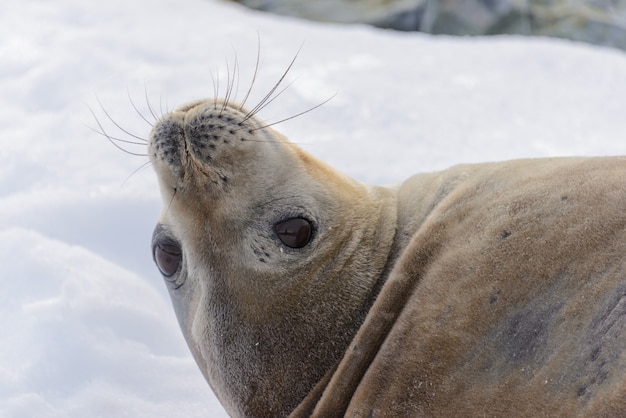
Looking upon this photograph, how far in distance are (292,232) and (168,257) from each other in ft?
1.43

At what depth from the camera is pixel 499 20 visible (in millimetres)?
7973

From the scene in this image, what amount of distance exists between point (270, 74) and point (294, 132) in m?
0.77

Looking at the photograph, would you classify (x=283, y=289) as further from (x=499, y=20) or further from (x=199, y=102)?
(x=499, y=20)

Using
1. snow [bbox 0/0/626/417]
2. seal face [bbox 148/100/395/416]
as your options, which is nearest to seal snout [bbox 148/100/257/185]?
seal face [bbox 148/100/395/416]

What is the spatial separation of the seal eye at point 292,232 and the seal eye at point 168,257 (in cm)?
35

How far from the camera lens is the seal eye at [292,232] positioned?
2678mm

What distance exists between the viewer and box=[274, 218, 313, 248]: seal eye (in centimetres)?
268

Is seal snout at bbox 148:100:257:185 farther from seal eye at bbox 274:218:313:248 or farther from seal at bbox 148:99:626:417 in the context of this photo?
seal eye at bbox 274:218:313:248

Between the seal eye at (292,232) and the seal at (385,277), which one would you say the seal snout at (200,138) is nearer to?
the seal at (385,277)

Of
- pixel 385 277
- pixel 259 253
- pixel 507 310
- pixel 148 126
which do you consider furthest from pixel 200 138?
pixel 148 126

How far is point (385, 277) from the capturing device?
2.68 m

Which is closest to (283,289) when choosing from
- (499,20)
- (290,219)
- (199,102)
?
(290,219)

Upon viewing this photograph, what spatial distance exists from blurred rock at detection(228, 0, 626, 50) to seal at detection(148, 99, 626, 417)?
4952 mm

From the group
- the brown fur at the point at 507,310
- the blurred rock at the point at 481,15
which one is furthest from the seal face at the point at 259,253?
the blurred rock at the point at 481,15
